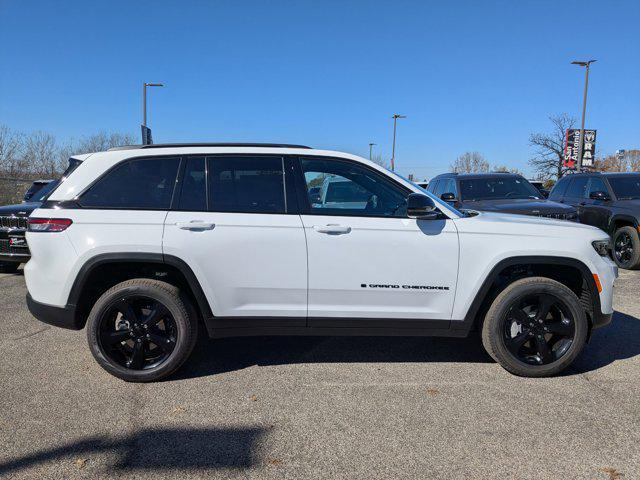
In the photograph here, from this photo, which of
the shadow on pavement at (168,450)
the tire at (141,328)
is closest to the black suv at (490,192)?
the tire at (141,328)

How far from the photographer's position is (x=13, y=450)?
2873 millimetres

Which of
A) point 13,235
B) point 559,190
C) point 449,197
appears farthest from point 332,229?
point 559,190

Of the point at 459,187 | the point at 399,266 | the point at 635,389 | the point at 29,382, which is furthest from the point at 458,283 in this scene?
the point at 459,187

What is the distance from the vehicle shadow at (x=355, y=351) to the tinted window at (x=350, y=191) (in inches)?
55.2

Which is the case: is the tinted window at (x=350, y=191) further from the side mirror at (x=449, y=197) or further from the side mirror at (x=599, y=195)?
the side mirror at (x=599, y=195)

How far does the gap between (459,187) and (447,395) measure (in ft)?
20.9

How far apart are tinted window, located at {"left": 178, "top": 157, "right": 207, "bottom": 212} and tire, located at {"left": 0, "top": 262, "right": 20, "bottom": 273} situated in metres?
6.24

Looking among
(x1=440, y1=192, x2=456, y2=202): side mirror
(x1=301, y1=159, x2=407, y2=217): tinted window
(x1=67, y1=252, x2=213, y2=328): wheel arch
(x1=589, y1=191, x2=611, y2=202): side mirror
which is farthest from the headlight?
(x1=589, y1=191, x2=611, y2=202): side mirror

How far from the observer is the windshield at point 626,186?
934 cm

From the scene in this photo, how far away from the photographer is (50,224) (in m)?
3.78

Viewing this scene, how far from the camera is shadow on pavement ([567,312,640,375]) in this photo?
4332 mm

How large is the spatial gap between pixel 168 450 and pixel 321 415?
102 cm

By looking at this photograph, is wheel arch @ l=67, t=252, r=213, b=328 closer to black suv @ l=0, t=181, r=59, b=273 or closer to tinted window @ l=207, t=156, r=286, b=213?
tinted window @ l=207, t=156, r=286, b=213

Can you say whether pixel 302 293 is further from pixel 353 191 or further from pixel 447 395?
pixel 447 395
